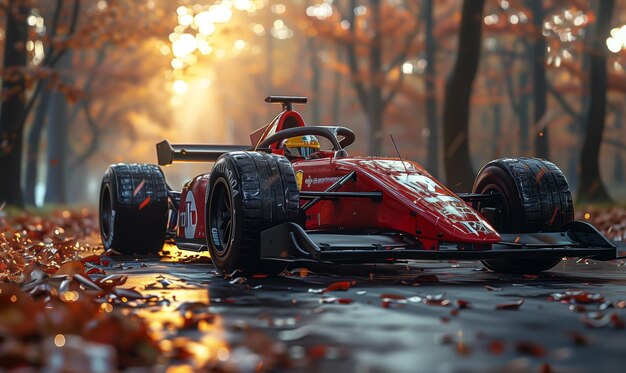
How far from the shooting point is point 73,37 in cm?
1988

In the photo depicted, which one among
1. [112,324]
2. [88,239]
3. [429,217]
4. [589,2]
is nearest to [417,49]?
[589,2]

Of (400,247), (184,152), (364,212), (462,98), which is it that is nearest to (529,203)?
(364,212)

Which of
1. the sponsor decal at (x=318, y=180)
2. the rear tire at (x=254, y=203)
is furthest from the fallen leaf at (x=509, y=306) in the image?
the sponsor decal at (x=318, y=180)

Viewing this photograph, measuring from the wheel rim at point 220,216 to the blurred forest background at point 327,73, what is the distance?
313 centimetres

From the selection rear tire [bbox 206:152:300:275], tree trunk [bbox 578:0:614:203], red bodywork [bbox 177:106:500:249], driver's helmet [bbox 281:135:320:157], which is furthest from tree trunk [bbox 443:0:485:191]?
rear tire [bbox 206:152:300:275]

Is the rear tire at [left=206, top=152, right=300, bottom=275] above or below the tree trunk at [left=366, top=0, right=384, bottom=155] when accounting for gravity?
below

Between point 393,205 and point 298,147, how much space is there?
2.22 meters

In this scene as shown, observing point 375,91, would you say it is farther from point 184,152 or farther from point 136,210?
point 136,210

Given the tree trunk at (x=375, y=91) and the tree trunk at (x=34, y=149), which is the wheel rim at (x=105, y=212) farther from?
the tree trunk at (x=34, y=149)

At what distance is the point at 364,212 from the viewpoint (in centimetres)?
842

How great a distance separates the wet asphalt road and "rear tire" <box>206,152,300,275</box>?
18 cm

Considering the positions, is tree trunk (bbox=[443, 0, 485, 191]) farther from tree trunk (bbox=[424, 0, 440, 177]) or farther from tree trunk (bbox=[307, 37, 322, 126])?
tree trunk (bbox=[307, 37, 322, 126])

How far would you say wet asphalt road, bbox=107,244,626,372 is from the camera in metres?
4.25

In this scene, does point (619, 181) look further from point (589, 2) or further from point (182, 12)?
point (182, 12)
